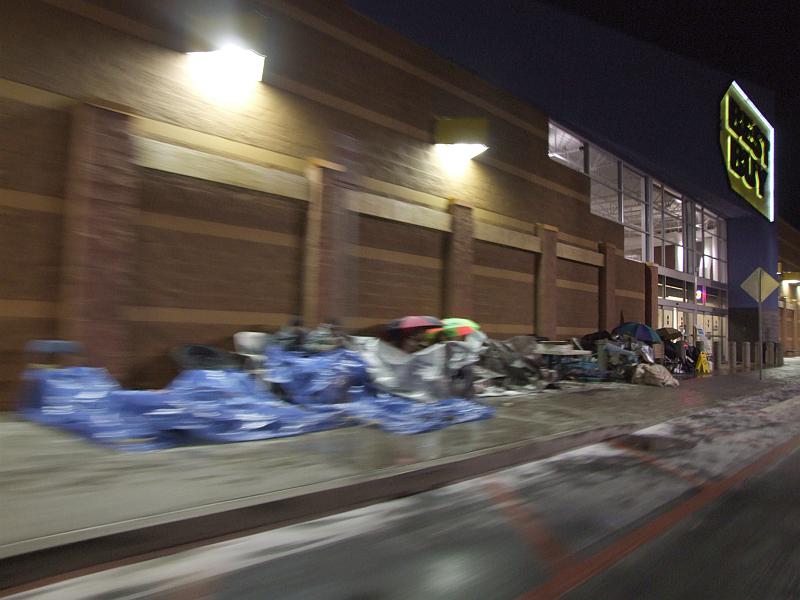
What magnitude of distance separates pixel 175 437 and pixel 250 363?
252 cm

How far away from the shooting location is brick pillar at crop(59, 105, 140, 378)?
727 cm

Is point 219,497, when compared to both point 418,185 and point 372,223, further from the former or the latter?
point 418,185

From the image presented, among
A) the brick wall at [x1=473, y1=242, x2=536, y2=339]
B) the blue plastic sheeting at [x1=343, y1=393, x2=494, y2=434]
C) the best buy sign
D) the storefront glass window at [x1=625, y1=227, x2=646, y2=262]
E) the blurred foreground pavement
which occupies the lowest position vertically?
the blurred foreground pavement

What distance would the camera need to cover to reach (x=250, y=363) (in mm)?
8242

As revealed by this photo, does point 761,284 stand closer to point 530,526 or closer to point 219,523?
point 530,526

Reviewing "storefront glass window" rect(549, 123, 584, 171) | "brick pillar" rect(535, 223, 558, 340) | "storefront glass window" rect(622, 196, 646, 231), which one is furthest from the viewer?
"storefront glass window" rect(622, 196, 646, 231)

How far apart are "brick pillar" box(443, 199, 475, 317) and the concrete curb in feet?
22.0

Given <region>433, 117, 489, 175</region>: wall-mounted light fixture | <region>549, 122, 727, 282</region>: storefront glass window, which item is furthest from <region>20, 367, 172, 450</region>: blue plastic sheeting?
<region>549, 122, 727, 282</region>: storefront glass window

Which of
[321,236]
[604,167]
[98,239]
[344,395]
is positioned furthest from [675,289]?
[98,239]

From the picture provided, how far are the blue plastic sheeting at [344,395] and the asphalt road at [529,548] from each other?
6.49 feet

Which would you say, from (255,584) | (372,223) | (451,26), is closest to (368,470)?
(255,584)

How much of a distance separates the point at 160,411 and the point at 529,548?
3.94 meters

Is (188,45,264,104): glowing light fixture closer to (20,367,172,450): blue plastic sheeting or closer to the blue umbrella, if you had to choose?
(20,367,172,450): blue plastic sheeting

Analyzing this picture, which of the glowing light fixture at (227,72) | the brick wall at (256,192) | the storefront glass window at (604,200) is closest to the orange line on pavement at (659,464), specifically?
the brick wall at (256,192)
